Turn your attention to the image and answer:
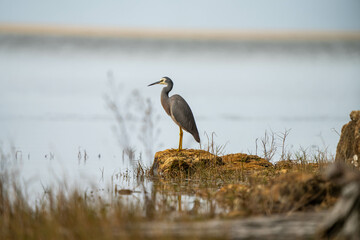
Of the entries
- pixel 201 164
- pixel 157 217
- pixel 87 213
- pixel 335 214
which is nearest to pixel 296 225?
pixel 335 214

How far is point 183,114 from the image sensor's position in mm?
9562

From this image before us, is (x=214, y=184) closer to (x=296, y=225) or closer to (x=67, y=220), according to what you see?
(x=67, y=220)

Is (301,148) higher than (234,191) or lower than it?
higher

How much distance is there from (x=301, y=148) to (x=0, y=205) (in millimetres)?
5585

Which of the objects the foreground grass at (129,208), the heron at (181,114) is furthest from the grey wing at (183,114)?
the foreground grass at (129,208)

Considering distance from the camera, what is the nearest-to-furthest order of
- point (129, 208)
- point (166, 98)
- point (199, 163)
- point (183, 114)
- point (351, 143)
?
point (129, 208) → point (351, 143) → point (199, 163) → point (183, 114) → point (166, 98)

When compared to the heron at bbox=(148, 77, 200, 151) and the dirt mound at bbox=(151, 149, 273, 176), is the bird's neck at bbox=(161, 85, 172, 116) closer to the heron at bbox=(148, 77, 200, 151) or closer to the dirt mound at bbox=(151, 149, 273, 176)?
the heron at bbox=(148, 77, 200, 151)

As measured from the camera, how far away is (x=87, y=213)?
442 cm

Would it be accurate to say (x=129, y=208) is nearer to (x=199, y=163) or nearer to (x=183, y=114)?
(x=199, y=163)

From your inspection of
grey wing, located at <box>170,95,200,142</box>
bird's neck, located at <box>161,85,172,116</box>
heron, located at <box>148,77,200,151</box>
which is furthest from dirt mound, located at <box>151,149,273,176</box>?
bird's neck, located at <box>161,85,172,116</box>

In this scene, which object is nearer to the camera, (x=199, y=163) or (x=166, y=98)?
(x=199, y=163)

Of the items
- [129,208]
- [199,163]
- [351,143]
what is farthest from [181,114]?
[129,208]

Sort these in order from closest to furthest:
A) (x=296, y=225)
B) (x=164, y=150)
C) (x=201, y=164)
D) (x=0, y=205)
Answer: (x=296, y=225)
(x=0, y=205)
(x=201, y=164)
(x=164, y=150)

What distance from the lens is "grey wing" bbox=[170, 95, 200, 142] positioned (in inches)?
377
